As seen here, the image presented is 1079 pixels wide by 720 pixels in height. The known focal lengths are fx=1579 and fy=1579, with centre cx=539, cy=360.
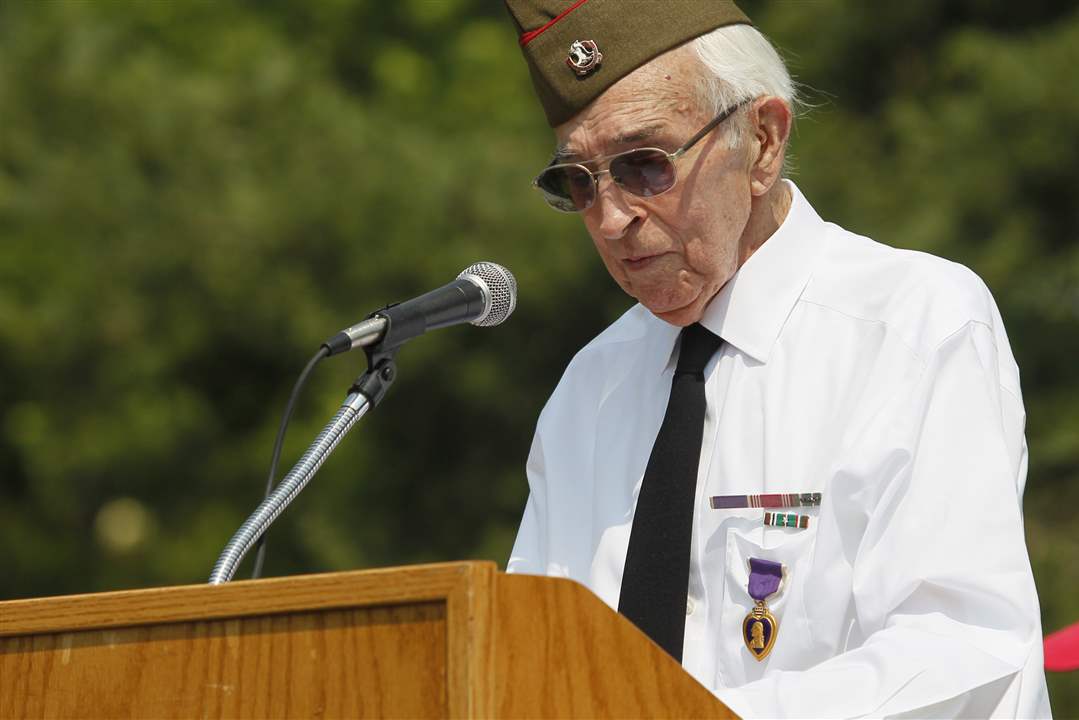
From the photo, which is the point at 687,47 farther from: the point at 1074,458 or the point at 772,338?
the point at 1074,458

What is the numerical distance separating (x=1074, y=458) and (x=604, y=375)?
7.54 m

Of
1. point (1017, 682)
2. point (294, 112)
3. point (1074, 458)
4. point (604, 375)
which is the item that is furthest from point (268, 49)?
point (1017, 682)

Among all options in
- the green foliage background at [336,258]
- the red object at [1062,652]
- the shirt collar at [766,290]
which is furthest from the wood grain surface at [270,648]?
the green foliage background at [336,258]

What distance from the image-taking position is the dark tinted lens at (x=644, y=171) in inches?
112

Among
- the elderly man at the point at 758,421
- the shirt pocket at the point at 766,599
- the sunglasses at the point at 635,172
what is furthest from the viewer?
the sunglasses at the point at 635,172

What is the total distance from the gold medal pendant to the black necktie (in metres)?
0.13

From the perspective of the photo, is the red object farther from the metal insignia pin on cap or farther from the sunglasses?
the metal insignia pin on cap

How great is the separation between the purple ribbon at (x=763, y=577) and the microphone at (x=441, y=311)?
2.01ft

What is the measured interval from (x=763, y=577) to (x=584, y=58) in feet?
3.45

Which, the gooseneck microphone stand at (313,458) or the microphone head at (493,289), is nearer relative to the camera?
the gooseneck microphone stand at (313,458)

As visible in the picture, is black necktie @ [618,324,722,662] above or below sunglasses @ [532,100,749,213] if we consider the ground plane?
below

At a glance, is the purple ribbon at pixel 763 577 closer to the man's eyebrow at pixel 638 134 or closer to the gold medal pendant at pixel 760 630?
the gold medal pendant at pixel 760 630

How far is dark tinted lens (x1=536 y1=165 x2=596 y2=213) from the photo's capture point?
2896mm

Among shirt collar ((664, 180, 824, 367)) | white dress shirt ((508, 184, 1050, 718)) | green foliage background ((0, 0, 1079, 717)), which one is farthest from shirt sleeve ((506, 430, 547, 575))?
green foliage background ((0, 0, 1079, 717))
